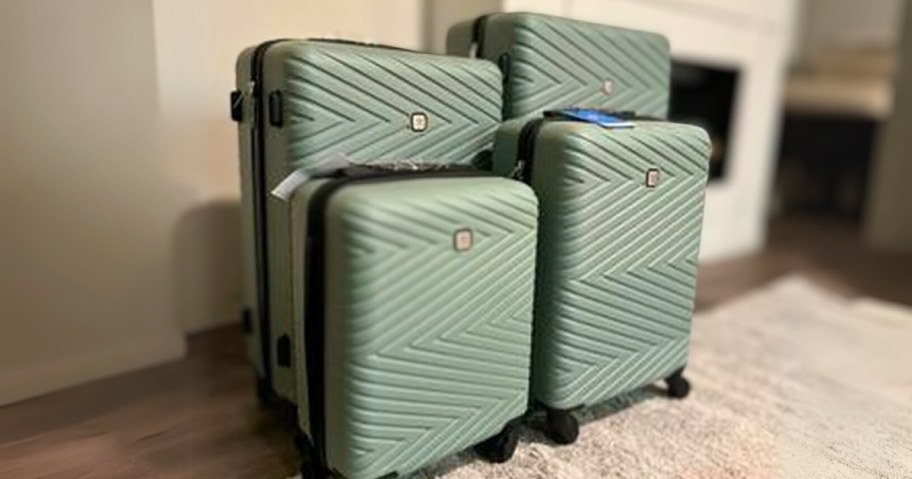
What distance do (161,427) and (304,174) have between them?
65cm

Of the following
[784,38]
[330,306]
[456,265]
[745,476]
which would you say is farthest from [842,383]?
[784,38]

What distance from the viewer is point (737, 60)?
272 cm

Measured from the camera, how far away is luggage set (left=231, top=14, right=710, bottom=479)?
1.05 metres

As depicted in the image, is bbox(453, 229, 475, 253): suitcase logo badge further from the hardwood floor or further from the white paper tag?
the hardwood floor

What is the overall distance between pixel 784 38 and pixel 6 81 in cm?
284

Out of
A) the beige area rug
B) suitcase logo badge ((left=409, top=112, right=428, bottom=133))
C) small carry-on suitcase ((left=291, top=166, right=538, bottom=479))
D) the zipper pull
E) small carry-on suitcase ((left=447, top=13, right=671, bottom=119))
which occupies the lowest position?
the beige area rug

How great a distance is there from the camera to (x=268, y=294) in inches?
54.9

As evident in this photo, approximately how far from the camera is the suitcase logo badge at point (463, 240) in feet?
3.55

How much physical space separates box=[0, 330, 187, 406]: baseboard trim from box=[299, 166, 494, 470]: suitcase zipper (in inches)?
28.6

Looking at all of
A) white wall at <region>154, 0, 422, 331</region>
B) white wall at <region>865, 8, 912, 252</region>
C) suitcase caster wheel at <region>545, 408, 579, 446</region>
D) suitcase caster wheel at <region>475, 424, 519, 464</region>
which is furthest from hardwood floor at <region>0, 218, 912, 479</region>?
white wall at <region>865, 8, 912, 252</region>

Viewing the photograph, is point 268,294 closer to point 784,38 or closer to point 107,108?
point 107,108

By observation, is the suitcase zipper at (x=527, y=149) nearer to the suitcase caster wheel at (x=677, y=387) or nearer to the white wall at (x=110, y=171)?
the suitcase caster wheel at (x=677, y=387)

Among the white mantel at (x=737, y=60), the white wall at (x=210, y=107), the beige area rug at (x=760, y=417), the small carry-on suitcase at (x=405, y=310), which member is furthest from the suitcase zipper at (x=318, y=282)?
the white mantel at (x=737, y=60)

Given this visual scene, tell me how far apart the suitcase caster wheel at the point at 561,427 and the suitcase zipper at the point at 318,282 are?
452mm
